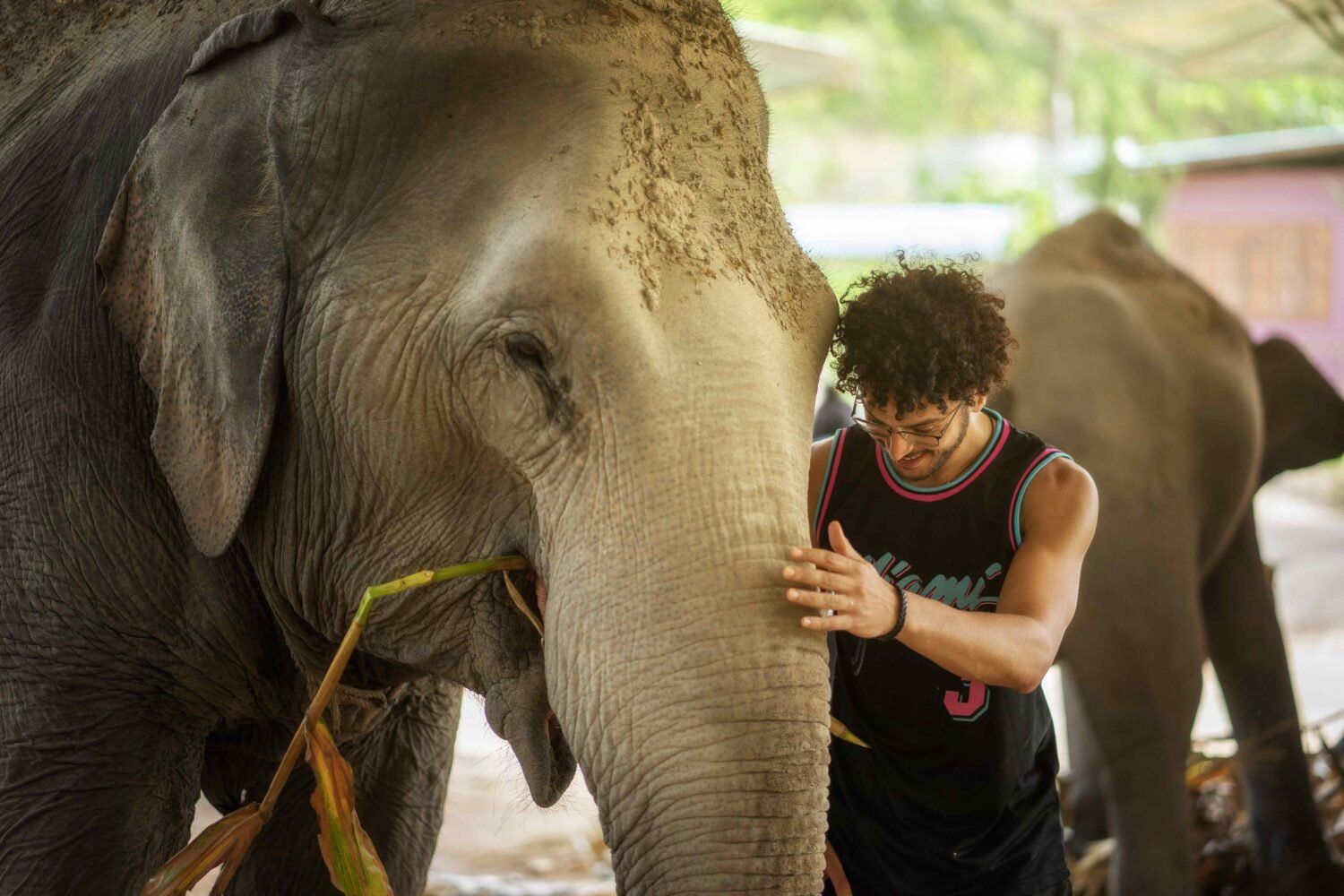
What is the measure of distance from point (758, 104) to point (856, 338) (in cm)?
37

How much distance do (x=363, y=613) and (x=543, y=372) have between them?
42 centimetres

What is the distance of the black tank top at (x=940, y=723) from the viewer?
233 centimetres

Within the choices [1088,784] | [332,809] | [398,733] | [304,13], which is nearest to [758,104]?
[304,13]

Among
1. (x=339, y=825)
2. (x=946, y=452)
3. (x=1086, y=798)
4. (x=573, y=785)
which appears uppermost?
(x=946, y=452)

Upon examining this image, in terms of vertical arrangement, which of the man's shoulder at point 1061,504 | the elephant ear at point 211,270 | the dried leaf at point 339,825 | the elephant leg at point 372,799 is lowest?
the elephant leg at point 372,799

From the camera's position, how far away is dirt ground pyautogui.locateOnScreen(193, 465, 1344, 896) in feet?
15.5

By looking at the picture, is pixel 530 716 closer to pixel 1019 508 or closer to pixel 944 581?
pixel 944 581

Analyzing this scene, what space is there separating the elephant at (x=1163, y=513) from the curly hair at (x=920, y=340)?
2233 mm

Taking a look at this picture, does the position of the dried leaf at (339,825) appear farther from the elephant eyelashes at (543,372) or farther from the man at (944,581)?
the man at (944,581)

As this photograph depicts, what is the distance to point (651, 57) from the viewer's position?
208cm

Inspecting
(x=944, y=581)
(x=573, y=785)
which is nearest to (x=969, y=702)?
(x=944, y=581)

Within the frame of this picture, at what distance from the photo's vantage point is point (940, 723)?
2.37 metres

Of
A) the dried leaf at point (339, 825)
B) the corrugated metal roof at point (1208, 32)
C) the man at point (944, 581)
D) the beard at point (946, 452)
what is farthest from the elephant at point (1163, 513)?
the dried leaf at point (339, 825)

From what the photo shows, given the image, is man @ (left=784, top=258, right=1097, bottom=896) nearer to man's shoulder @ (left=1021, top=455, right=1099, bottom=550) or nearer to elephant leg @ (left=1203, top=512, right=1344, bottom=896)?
man's shoulder @ (left=1021, top=455, right=1099, bottom=550)
